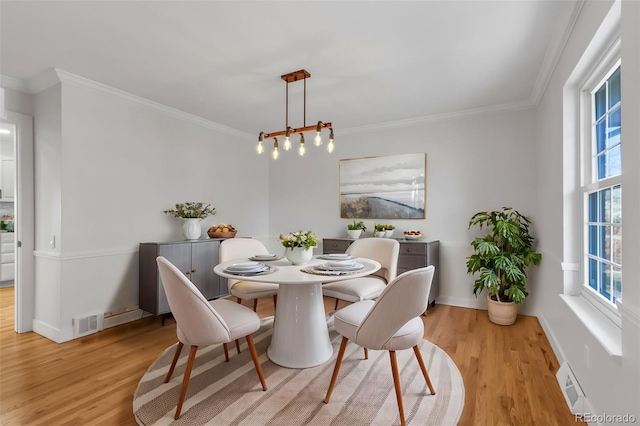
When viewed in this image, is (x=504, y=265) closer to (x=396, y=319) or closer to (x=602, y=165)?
(x=602, y=165)

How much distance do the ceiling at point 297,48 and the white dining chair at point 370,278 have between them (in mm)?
1573

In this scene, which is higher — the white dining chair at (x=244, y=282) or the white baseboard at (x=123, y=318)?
the white dining chair at (x=244, y=282)

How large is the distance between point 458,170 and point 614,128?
2.21m

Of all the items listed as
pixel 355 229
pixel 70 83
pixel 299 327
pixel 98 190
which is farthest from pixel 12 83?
pixel 355 229

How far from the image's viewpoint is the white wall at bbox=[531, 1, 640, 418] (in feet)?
4.09

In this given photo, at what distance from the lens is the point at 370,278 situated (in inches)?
121

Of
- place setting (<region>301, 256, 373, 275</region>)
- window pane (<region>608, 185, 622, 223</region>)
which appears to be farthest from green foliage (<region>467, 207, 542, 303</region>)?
place setting (<region>301, 256, 373, 275</region>)

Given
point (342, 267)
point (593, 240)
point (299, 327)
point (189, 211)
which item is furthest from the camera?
point (189, 211)

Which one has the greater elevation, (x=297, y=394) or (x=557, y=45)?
(x=557, y=45)

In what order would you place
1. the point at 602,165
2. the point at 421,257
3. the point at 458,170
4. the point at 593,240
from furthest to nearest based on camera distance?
the point at 458,170
the point at 421,257
the point at 593,240
the point at 602,165

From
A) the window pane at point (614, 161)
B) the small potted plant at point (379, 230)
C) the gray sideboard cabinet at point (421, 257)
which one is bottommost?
the gray sideboard cabinet at point (421, 257)

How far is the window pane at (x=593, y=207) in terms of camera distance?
209cm

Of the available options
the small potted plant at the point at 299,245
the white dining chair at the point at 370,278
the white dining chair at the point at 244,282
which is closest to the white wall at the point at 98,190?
the white dining chair at the point at 244,282

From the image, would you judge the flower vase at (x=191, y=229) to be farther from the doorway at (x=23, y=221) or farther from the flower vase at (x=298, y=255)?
the flower vase at (x=298, y=255)
